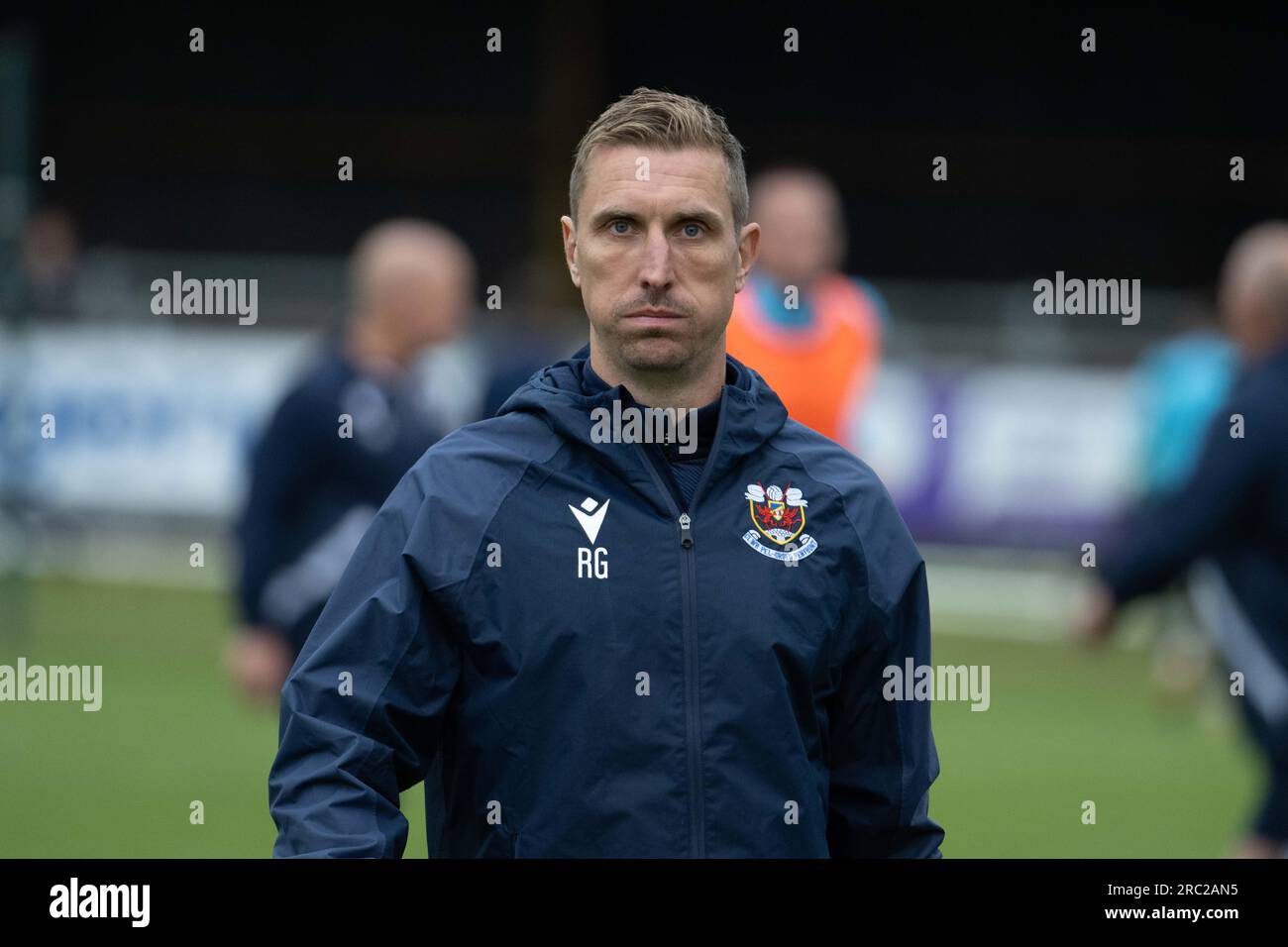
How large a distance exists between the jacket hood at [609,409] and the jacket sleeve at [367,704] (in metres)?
0.28

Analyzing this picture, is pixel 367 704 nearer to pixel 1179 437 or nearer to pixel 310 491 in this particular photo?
pixel 310 491

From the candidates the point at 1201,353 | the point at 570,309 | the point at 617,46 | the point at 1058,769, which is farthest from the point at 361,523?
the point at 617,46

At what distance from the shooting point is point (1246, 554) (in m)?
6.48

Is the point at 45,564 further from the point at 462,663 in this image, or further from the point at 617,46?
the point at 462,663

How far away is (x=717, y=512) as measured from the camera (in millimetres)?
3361

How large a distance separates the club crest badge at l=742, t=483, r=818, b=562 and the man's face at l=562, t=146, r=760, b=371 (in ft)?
0.89

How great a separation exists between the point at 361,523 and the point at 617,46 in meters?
14.1

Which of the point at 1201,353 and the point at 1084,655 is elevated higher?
the point at 1201,353

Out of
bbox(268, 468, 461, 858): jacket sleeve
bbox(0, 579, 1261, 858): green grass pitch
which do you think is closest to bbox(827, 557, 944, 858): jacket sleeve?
bbox(268, 468, 461, 858): jacket sleeve

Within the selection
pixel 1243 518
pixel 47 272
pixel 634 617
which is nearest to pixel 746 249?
pixel 634 617

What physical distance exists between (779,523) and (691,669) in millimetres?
314

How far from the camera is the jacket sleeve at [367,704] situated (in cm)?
308

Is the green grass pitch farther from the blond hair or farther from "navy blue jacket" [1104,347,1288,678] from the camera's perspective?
the blond hair

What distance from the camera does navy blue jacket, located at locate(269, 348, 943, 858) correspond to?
319 cm
